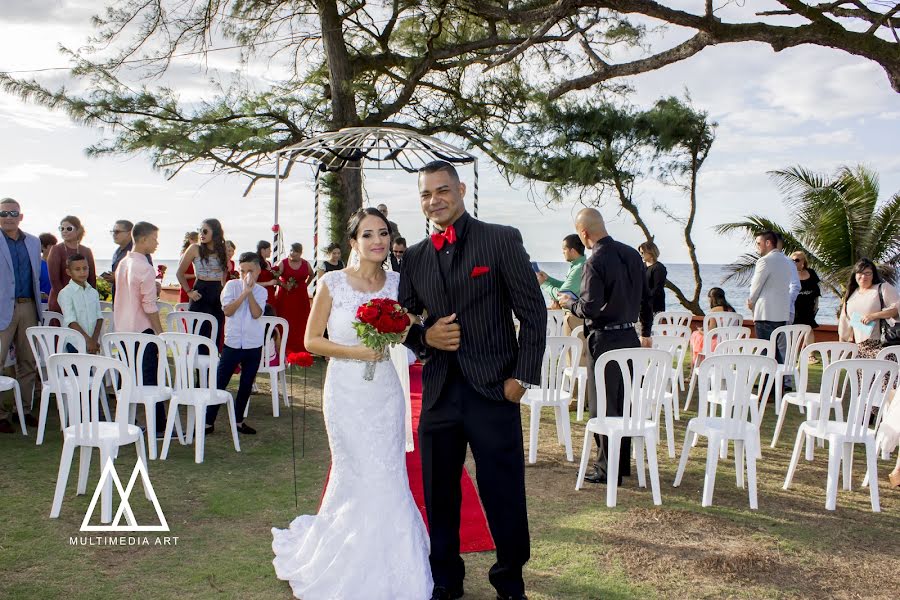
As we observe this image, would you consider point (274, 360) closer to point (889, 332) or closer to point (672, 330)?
point (672, 330)

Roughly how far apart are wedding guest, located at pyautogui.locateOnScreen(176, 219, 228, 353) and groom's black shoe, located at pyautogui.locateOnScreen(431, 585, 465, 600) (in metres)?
5.34

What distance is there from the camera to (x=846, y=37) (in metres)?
8.29

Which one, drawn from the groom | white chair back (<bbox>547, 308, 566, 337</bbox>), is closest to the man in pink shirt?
the groom

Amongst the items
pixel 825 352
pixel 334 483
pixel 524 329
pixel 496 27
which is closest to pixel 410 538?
pixel 334 483

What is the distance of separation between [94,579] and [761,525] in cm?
387

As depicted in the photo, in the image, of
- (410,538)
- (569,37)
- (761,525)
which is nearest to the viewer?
(410,538)

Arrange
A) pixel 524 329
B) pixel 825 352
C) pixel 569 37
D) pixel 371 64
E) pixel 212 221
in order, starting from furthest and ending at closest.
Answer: pixel 371 64 < pixel 569 37 < pixel 212 221 < pixel 825 352 < pixel 524 329

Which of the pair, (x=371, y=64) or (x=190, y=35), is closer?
(x=190, y=35)

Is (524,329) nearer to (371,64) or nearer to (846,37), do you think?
(846,37)

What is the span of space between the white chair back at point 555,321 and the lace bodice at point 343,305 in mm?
5352

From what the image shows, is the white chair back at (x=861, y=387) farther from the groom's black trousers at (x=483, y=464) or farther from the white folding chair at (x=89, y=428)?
the white folding chair at (x=89, y=428)

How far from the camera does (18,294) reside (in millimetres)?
6723

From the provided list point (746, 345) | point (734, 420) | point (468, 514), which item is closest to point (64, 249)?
point (468, 514)

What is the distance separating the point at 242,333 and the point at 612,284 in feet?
11.1
